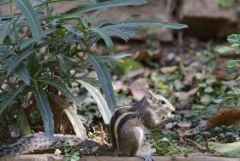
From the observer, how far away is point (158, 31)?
9445mm

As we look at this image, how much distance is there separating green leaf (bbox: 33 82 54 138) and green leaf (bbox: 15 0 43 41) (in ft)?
1.63

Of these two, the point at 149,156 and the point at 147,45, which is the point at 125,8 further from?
the point at 149,156

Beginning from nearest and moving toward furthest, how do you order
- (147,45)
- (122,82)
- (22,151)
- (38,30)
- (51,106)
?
(38,30) < (22,151) < (51,106) < (122,82) < (147,45)

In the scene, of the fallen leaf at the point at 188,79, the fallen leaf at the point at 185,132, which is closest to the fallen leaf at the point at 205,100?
the fallen leaf at the point at 188,79

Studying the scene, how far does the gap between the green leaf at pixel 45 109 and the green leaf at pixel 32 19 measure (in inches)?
19.6

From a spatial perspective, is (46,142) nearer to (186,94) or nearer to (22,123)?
(22,123)

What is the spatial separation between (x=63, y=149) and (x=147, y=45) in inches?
191

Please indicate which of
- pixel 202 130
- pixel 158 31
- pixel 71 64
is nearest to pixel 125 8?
pixel 158 31

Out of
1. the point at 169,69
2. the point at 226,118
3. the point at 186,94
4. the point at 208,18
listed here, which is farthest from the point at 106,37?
the point at 208,18

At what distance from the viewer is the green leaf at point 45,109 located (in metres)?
4.35

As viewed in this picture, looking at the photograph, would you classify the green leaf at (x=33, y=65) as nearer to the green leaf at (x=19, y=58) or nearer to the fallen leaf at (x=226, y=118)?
the green leaf at (x=19, y=58)

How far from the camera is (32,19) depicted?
14.0ft

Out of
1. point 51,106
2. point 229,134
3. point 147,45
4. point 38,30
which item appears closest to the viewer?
point 38,30

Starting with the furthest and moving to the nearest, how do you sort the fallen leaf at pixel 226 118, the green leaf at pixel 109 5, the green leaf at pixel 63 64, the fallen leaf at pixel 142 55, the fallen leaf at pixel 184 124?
1. the fallen leaf at pixel 142 55
2. the fallen leaf at pixel 184 124
3. the fallen leaf at pixel 226 118
4. the green leaf at pixel 109 5
5. the green leaf at pixel 63 64
